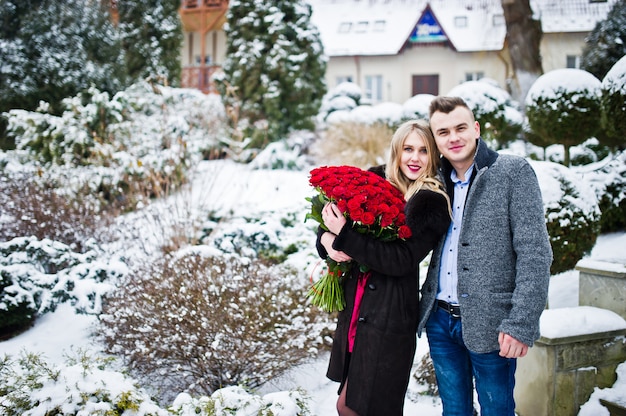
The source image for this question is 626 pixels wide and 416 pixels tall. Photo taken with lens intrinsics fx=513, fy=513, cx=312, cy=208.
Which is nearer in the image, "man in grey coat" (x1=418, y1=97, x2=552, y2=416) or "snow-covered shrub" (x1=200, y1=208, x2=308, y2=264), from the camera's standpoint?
"man in grey coat" (x1=418, y1=97, x2=552, y2=416)

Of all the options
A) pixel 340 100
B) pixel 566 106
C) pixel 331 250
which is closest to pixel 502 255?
pixel 331 250

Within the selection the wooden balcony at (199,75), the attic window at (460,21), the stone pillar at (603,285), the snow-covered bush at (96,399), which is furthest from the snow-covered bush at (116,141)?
the attic window at (460,21)

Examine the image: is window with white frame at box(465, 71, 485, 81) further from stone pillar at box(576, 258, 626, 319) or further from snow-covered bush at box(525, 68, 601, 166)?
stone pillar at box(576, 258, 626, 319)

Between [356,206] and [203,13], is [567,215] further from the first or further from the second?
[203,13]

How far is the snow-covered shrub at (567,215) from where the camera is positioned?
3.72 meters

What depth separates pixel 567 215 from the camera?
3732 mm

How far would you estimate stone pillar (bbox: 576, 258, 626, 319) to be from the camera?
3328 millimetres

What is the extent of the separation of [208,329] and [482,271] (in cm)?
187

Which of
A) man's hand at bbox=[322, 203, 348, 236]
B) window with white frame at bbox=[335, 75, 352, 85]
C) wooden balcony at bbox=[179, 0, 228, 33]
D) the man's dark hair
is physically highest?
wooden balcony at bbox=[179, 0, 228, 33]

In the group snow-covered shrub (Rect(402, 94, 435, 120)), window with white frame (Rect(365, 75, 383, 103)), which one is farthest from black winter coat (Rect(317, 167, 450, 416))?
window with white frame (Rect(365, 75, 383, 103))

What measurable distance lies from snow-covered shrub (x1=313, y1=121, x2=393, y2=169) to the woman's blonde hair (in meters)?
6.56

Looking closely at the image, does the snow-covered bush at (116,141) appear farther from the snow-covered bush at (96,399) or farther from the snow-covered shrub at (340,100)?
the snow-covered shrub at (340,100)

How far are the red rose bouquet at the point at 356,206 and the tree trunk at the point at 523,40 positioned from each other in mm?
9422

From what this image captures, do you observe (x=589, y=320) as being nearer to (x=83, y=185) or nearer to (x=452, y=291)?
(x=452, y=291)
